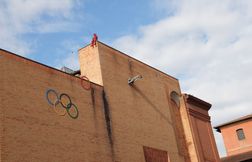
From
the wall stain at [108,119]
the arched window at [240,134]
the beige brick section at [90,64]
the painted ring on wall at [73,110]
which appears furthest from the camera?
the arched window at [240,134]

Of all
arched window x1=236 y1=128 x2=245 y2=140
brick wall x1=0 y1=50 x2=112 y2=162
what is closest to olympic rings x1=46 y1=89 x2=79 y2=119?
brick wall x1=0 y1=50 x2=112 y2=162

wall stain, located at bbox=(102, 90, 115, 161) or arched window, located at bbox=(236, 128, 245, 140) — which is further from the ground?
arched window, located at bbox=(236, 128, 245, 140)

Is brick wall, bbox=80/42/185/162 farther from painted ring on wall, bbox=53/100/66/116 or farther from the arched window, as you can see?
the arched window

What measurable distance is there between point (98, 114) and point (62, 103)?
213cm

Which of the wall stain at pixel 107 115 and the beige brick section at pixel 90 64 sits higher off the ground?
the beige brick section at pixel 90 64

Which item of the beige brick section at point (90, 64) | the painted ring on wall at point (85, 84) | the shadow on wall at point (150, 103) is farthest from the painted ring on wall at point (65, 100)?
the shadow on wall at point (150, 103)

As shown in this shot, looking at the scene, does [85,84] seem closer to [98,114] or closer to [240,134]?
[98,114]

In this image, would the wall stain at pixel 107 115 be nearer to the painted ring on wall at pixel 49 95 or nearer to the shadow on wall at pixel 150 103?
the shadow on wall at pixel 150 103

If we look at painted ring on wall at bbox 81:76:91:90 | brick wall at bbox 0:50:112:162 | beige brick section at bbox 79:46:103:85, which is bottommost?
brick wall at bbox 0:50:112:162

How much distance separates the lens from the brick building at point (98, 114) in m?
14.5

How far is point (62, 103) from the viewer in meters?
16.5

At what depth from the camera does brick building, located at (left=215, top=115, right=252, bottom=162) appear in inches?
1618

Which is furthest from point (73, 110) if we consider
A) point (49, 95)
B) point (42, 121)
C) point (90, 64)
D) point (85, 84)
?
point (90, 64)

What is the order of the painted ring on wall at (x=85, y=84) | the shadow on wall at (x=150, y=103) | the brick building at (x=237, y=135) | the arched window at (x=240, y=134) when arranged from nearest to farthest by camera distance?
the painted ring on wall at (x=85, y=84) < the shadow on wall at (x=150, y=103) < the brick building at (x=237, y=135) < the arched window at (x=240, y=134)
